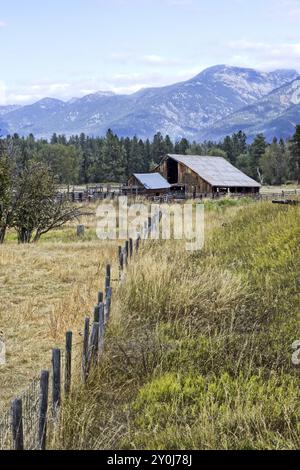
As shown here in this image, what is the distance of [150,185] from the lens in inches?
2083

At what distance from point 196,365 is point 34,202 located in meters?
17.2

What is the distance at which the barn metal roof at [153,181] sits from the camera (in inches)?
2083

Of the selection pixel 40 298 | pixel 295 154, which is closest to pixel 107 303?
pixel 40 298

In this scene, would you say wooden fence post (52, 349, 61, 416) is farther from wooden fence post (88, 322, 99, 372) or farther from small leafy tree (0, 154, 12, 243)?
small leafy tree (0, 154, 12, 243)

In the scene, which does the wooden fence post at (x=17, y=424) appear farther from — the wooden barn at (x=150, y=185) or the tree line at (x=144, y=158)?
the tree line at (x=144, y=158)

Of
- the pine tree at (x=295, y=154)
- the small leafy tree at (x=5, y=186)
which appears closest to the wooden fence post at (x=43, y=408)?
the small leafy tree at (x=5, y=186)

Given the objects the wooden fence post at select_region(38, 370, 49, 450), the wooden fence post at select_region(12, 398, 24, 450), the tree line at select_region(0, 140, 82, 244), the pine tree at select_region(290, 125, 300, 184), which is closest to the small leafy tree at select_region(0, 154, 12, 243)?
the tree line at select_region(0, 140, 82, 244)

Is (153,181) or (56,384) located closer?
(56,384)

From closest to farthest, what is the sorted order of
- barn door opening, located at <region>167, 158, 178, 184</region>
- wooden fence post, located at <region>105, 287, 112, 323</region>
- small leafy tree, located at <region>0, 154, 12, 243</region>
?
wooden fence post, located at <region>105, 287, 112, 323</region> → small leafy tree, located at <region>0, 154, 12, 243</region> → barn door opening, located at <region>167, 158, 178, 184</region>

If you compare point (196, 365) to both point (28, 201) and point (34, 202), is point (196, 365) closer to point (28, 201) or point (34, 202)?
point (28, 201)

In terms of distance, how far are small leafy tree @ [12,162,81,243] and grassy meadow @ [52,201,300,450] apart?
1241cm

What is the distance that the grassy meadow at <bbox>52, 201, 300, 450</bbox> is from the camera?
4.50 meters

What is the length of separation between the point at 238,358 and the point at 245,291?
2566 mm

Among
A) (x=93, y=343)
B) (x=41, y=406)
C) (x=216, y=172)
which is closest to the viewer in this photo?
(x=41, y=406)
